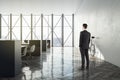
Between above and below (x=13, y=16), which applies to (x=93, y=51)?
below

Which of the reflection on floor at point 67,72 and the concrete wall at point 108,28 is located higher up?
the concrete wall at point 108,28

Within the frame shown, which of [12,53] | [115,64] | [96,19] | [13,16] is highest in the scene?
[13,16]

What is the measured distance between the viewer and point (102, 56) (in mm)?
10117

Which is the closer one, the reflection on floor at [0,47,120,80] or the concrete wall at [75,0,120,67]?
the reflection on floor at [0,47,120,80]

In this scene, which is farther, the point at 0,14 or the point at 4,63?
the point at 0,14

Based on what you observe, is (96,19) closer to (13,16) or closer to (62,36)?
(62,36)

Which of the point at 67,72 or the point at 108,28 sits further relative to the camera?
the point at 108,28

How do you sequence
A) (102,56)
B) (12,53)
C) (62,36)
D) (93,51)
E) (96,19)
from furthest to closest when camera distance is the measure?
(62,36), (93,51), (96,19), (102,56), (12,53)

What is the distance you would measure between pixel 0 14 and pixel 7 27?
1669 millimetres

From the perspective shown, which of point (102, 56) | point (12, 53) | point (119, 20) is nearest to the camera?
point (12, 53)

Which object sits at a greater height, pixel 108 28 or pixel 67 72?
pixel 108 28

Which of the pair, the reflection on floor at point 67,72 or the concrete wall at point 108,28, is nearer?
the reflection on floor at point 67,72

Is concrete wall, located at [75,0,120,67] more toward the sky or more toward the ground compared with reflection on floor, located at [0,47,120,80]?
more toward the sky

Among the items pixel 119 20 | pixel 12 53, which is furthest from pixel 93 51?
pixel 12 53
